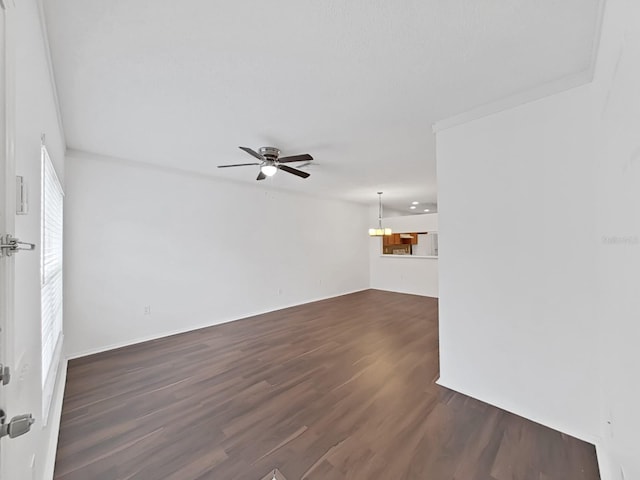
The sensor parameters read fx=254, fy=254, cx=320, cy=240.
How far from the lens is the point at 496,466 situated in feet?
5.24

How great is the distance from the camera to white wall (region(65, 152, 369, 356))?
325 centimetres

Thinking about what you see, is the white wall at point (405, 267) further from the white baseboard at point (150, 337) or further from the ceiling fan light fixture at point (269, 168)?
the ceiling fan light fixture at point (269, 168)

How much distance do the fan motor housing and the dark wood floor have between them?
2.44 m

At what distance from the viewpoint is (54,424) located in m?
1.92

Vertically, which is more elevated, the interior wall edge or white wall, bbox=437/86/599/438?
white wall, bbox=437/86/599/438

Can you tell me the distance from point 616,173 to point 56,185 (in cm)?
411

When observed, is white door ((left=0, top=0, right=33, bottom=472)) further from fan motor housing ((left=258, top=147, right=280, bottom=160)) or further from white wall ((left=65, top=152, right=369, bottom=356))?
white wall ((left=65, top=152, right=369, bottom=356))

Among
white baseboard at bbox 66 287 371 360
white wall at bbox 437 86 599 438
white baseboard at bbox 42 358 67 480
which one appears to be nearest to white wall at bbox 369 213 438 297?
white baseboard at bbox 66 287 371 360

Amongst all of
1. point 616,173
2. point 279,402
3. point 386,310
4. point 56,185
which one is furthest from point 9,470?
point 386,310

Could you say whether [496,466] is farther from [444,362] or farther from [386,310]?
[386,310]

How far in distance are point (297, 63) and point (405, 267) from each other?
6.19 m

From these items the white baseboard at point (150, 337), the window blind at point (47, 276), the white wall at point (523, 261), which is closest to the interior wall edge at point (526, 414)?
the white wall at point (523, 261)

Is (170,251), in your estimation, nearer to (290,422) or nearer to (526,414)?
(290,422)

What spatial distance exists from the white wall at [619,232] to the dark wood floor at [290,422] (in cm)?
59
